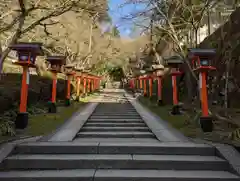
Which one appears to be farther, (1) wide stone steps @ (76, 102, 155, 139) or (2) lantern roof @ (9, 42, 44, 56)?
(2) lantern roof @ (9, 42, 44, 56)

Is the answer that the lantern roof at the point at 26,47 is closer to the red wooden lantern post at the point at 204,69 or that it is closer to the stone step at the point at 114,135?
the stone step at the point at 114,135

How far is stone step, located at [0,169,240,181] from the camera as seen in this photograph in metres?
4.01

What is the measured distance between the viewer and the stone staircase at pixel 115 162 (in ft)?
13.4

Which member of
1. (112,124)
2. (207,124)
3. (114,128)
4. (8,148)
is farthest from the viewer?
(112,124)

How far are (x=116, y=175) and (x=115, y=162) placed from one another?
1.45 ft

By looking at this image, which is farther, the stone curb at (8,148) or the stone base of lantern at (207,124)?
the stone base of lantern at (207,124)

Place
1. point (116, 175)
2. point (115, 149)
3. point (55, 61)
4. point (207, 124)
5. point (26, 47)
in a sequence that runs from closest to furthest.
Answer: point (116, 175) → point (115, 149) → point (207, 124) → point (26, 47) → point (55, 61)

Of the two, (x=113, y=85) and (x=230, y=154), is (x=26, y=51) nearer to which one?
(x=230, y=154)

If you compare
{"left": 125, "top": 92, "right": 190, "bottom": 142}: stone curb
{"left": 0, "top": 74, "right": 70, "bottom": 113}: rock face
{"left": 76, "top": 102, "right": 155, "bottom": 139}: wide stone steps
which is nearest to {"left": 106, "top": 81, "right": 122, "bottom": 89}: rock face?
{"left": 0, "top": 74, "right": 70, "bottom": 113}: rock face

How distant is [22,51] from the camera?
678 cm

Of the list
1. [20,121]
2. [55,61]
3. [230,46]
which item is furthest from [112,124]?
[230,46]

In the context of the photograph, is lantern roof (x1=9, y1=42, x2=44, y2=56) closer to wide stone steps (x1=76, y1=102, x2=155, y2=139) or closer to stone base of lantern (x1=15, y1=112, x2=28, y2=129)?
stone base of lantern (x1=15, y1=112, x2=28, y2=129)

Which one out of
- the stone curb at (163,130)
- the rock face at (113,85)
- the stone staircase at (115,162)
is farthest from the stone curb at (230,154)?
the rock face at (113,85)

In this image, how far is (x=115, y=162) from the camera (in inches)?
179
